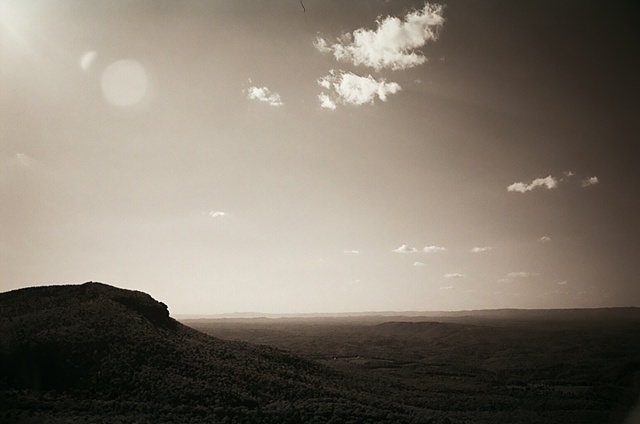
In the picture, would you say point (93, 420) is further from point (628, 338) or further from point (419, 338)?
point (628, 338)

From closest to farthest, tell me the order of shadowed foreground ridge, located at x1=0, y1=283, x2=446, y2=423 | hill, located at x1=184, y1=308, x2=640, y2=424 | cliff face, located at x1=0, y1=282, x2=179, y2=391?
shadowed foreground ridge, located at x1=0, y1=283, x2=446, y2=423
cliff face, located at x1=0, y1=282, x2=179, y2=391
hill, located at x1=184, y1=308, x2=640, y2=424

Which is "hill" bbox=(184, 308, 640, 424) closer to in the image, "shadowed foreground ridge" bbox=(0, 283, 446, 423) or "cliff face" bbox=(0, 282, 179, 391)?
"shadowed foreground ridge" bbox=(0, 283, 446, 423)

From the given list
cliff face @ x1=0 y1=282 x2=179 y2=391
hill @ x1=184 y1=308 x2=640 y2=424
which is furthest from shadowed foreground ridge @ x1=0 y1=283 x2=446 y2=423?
hill @ x1=184 y1=308 x2=640 y2=424

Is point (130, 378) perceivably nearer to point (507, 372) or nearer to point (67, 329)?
point (67, 329)

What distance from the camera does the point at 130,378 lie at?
3042 cm

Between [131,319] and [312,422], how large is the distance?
24.6 m

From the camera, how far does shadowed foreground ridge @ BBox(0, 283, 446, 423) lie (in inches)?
1024

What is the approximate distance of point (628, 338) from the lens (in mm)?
101125

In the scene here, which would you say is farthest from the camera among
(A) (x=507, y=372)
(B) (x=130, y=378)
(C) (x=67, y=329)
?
(A) (x=507, y=372)

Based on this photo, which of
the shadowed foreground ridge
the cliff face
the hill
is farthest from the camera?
the hill

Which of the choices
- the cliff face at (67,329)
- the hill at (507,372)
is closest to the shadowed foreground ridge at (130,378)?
the cliff face at (67,329)

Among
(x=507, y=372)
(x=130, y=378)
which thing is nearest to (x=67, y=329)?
(x=130, y=378)

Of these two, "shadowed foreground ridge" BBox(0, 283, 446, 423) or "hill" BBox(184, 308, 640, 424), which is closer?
"shadowed foreground ridge" BBox(0, 283, 446, 423)

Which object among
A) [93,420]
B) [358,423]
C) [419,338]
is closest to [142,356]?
[93,420]
